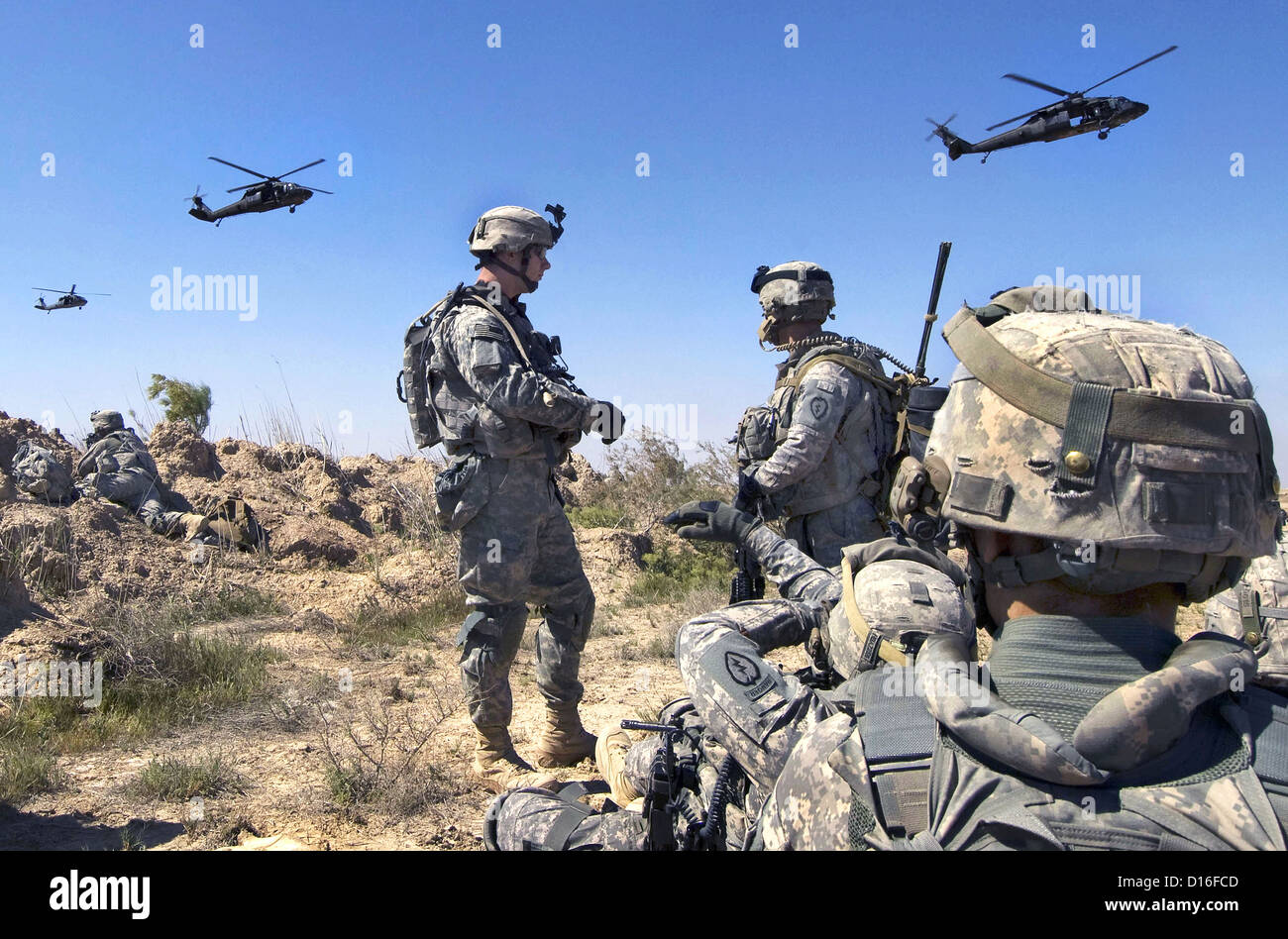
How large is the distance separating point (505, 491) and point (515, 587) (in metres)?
0.45

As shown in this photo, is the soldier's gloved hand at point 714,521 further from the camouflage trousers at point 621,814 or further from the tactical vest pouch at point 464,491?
the tactical vest pouch at point 464,491

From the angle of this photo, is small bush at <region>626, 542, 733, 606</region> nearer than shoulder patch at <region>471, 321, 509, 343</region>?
No

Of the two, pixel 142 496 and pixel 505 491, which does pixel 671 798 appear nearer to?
pixel 505 491

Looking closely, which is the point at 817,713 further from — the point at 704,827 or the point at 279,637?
the point at 279,637

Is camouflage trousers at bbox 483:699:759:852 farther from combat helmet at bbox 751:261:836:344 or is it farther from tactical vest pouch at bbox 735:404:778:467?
combat helmet at bbox 751:261:836:344

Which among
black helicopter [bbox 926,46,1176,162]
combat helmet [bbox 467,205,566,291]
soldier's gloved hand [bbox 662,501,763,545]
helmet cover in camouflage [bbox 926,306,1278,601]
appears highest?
black helicopter [bbox 926,46,1176,162]

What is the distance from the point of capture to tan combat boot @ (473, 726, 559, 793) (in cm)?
409

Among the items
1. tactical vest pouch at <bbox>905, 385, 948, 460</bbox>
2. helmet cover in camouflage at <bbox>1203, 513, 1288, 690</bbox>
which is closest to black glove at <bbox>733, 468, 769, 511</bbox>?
helmet cover in camouflage at <bbox>1203, 513, 1288, 690</bbox>

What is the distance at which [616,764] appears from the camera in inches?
119

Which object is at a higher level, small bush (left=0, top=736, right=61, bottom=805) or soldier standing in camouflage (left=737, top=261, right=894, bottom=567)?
soldier standing in camouflage (left=737, top=261, right=894, bottom=567)

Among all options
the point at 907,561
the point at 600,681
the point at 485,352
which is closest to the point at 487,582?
the point at 485,352

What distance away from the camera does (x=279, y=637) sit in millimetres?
6676

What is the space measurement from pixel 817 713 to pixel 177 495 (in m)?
10.6

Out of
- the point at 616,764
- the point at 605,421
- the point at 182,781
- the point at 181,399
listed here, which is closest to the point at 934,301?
the point at 605,421
